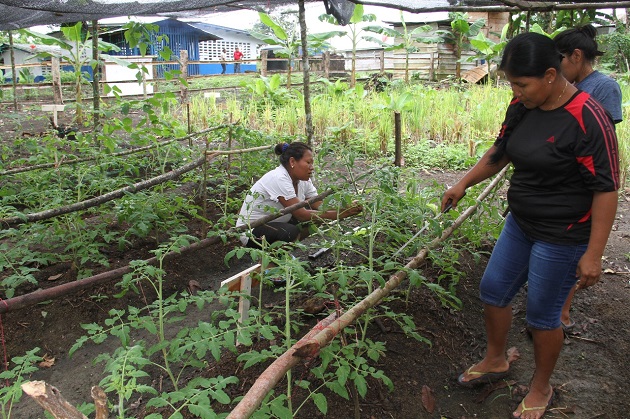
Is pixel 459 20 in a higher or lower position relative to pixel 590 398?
higher

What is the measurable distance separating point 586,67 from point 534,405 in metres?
1.80

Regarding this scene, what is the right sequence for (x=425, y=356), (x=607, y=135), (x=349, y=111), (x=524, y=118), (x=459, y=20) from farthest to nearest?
(x=459, y=20) → (x=349, y=111) → (x=425, y=356) → (x=524, y=118) → (x=607, y=135)

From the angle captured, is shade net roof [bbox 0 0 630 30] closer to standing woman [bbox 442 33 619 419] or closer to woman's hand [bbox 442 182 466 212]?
woman's hand [bbox 442 182 466 212]

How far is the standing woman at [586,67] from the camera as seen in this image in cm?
280

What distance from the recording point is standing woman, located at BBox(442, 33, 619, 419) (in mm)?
1986

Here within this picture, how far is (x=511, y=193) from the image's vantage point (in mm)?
2328

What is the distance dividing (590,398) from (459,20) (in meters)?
11.1

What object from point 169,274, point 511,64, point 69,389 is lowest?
point 69,389

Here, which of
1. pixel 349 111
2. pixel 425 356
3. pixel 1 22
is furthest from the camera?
pixel 349 111

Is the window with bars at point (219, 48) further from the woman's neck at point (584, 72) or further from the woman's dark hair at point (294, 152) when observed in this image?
the woman's neck at point (584, 72)

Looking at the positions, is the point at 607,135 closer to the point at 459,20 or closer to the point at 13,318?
the point at 13,318

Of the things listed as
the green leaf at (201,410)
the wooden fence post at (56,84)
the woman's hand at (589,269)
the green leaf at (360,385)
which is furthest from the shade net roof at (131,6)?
the wooden fence post at (56,84)

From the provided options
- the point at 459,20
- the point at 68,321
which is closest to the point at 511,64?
the point at 68,321

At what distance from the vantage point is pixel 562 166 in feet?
6.73
